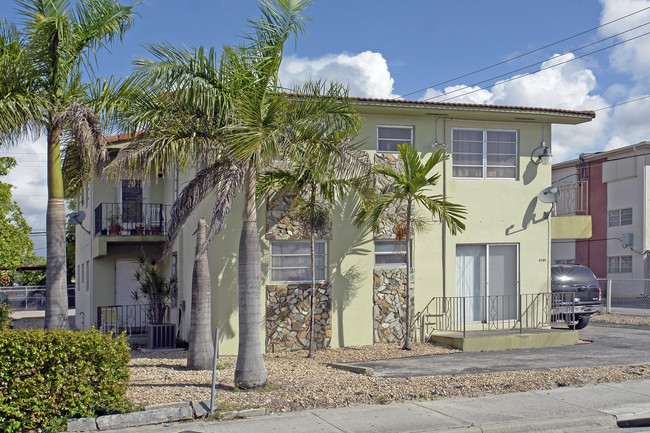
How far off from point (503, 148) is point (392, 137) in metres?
3.08

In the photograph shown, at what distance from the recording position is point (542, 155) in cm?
1720

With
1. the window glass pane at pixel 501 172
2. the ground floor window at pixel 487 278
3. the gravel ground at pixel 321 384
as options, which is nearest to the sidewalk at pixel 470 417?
the gravel ground at pixel 321 384

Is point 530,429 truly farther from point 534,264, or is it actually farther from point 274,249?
point 534,264

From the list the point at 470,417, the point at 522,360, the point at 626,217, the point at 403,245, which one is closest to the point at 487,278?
the point at 403,245

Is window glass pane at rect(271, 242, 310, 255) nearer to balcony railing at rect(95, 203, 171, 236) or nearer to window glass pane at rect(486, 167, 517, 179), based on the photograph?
window glass pane at rect(486, 167, 517, 179)

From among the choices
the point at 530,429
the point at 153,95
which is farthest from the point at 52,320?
the point at 530,429

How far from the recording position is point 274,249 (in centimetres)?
1497

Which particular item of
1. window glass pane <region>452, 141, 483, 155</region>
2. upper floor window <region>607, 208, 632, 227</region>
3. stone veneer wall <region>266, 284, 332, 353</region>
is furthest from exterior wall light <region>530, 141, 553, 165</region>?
upper floor window <region>607, 208, 632, 227</region>

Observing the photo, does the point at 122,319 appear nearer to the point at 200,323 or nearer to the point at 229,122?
the point at 200,323

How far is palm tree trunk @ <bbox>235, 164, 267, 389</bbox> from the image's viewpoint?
9.98m

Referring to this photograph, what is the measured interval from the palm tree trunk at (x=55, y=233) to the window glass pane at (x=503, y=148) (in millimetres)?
10496

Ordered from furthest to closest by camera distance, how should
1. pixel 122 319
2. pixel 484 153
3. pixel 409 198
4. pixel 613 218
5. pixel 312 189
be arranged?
pixel 613 218 < pixel 122 319 < pixel 484 153 < pixel 409 198 < pixel 312 189

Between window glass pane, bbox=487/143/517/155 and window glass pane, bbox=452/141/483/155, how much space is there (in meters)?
0.27

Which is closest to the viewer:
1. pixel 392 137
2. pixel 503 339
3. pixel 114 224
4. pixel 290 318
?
pixel 290 318
